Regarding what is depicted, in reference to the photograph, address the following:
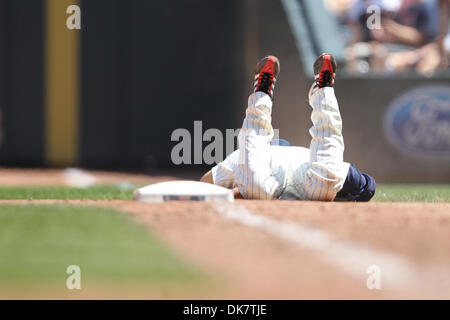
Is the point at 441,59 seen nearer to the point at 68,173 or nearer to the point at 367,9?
→ the point at 367,9

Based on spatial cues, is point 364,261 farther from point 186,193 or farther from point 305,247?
point 186,193

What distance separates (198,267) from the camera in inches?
129

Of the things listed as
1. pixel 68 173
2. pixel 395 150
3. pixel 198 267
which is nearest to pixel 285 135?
pixel 395 150

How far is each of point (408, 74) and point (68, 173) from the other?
5103 millimetres

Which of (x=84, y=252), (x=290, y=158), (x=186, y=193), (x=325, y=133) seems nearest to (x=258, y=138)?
(x=290, y=158)

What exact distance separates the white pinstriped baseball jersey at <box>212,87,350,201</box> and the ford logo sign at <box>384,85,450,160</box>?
6.05m

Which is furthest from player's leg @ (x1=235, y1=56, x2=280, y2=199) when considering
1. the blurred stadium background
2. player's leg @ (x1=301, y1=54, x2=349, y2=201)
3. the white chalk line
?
the blurred stadium background

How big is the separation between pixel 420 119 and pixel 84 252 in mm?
8661

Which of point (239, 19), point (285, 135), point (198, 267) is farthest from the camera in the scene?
point (239, 19)

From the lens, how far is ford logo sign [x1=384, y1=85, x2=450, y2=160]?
37.6 ft

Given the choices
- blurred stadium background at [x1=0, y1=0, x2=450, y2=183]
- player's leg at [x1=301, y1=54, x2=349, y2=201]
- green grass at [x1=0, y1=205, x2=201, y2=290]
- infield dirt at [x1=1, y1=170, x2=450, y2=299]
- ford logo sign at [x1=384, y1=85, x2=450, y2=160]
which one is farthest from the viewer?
blurred stadium background at [x1=0, y1=0, x2=450, y2=183]

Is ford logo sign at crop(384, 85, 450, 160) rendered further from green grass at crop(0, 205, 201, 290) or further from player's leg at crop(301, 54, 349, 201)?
green grass at crop(0, 205, 201, 290)

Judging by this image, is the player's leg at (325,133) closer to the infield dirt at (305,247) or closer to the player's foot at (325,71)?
the player's foot at (325,71)

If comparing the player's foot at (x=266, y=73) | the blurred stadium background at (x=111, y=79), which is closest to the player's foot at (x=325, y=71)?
the player's foot at (x=266, y=73)
